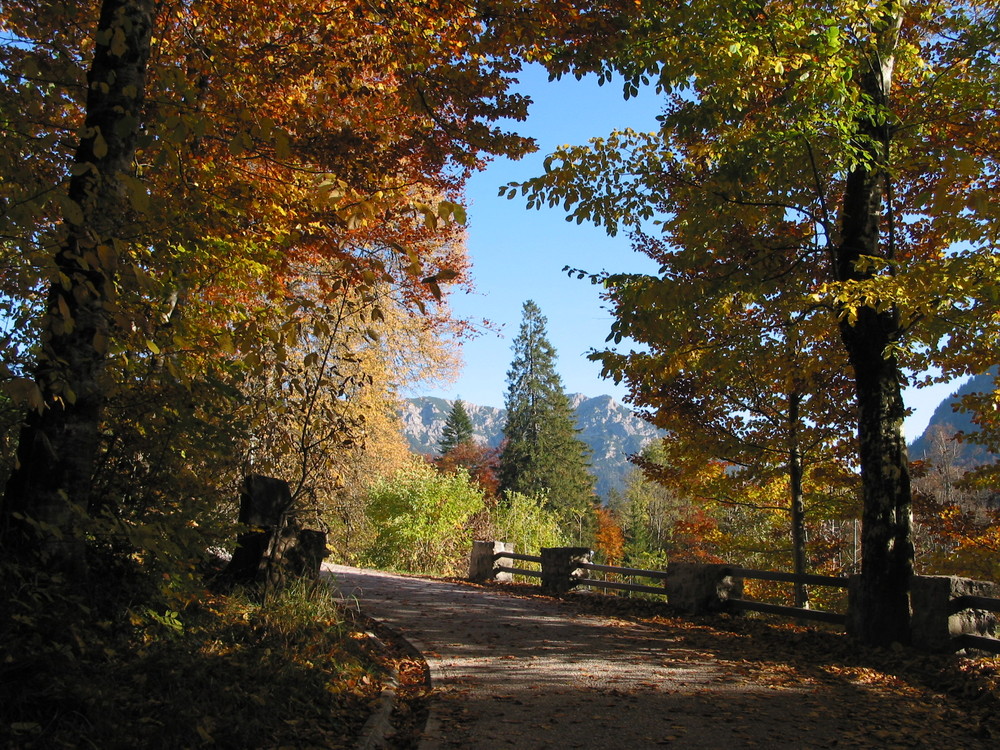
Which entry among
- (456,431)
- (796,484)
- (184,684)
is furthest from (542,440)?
(184,684)

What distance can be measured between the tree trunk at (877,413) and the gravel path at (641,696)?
5.67ft

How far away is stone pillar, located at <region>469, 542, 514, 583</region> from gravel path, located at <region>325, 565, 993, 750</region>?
6126mm

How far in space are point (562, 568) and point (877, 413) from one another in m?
6.76

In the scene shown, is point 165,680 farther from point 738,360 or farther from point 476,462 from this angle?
point 476,462

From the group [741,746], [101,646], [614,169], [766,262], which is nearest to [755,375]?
[766,262]

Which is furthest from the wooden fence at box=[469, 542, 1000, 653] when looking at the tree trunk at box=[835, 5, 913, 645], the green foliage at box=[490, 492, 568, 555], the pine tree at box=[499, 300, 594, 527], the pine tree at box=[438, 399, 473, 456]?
the pine tree at box=[438, 399, 473, 456]

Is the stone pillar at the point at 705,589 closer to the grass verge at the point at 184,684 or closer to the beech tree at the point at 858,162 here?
the beech tree at the point at 858,162

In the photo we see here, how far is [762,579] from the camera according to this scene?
38.2 feet

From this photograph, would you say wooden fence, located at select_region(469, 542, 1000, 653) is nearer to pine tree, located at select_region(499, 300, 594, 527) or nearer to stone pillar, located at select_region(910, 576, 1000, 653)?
stone pillar, located at select_region(910, 576, 1000, 653)

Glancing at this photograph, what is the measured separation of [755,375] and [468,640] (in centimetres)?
641

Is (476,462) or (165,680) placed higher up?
(476,462)

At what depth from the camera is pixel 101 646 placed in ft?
14.7

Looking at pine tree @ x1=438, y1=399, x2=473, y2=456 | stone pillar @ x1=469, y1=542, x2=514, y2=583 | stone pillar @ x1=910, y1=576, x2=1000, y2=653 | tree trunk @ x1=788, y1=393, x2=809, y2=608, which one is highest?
pine tree @ x1=438, y1=399, x2=473, y2=456

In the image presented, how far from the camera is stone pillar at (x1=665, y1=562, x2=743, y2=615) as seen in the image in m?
10.4
